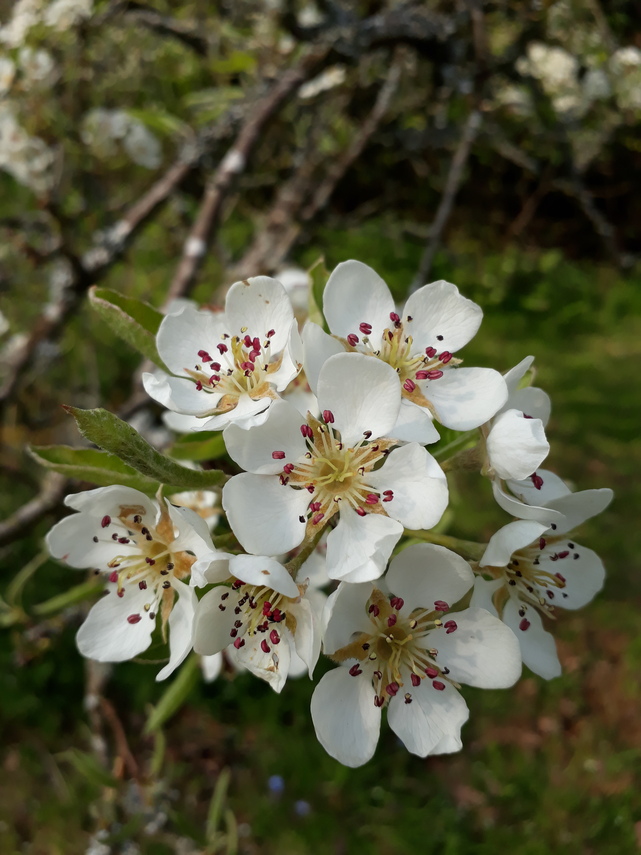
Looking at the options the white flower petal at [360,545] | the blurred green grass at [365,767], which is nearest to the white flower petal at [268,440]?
the white flower petal at [360,545]

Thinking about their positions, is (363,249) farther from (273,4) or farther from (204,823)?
(204,823)

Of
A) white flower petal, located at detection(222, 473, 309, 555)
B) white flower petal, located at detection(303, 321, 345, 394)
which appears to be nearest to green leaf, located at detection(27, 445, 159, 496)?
white flower petal, located at detection(222, 473, 309, 555)

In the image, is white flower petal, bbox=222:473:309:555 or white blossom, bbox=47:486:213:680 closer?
white flower petal, bbox=222:473:309:555

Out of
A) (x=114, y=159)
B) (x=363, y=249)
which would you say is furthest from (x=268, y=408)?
(x=363, y=249)

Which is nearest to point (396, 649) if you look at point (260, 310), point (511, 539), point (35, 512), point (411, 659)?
point (411, 659)

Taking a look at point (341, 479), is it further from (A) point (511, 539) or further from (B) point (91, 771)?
(B) point (91, 771)

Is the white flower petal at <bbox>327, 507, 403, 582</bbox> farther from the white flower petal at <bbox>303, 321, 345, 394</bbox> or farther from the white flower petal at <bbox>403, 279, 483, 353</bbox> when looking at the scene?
A: the white flower petal at <bbox>403, 279, 483, 353</bbox>

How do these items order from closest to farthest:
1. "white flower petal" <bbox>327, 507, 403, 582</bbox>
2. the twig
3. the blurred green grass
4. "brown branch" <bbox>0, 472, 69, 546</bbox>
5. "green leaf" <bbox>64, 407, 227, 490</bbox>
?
"green leaf" <bbox>64, 407, 227, 490</bbox> → "white flower petal" <bbox>327, 507, 403, 582</bbox> → "brown branch" <bbox>0, 472, 69, 546</bbox> → the twig → the blurred green grass

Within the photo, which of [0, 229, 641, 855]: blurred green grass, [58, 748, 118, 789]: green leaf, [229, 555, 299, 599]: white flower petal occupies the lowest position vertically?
[0, 229, 641, 855]: blurred green grass
